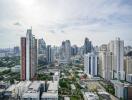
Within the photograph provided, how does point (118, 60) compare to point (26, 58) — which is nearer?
point (26, 58)

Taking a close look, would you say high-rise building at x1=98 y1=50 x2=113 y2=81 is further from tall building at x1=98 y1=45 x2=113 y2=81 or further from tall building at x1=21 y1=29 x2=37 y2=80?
tall building at x1=21 y1=29 x2=37 y2=80

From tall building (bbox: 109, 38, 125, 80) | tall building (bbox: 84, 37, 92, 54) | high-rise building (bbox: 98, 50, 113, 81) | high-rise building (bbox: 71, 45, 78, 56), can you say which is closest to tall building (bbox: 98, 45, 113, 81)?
high-rise building (bbox: 98, 50, 113, 81)

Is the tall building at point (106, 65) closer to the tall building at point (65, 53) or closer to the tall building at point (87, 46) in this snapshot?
the tall building at point (65, 53)

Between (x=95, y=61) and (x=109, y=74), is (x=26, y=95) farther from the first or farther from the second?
(x=95, y=61)

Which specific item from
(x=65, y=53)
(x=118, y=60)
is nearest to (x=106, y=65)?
(x=118, y=60)

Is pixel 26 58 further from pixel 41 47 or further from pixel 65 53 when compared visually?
pixel 65 53

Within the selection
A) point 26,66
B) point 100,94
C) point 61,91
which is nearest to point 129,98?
point 100,94

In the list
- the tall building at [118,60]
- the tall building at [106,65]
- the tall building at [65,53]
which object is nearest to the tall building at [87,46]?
the tall building at [65,53]

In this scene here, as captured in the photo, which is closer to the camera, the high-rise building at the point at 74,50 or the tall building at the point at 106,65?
the tall building at the point at 106,65
